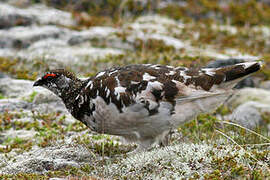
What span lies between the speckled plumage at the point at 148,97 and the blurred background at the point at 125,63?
42 cm

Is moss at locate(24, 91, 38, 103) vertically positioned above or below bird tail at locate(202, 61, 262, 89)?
below

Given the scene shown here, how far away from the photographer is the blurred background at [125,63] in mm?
4996

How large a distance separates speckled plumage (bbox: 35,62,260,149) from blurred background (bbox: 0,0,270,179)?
0.42m

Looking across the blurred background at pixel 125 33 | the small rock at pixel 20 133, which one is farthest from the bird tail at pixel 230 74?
the blurred background at pixel 125 33

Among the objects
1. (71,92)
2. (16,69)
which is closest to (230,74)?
(71,92)

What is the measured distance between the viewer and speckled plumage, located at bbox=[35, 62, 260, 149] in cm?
518

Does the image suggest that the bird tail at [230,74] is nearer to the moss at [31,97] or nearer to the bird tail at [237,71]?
the bird tail at [237,71]

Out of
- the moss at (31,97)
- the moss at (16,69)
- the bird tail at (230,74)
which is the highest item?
the bird tail at (230,74)

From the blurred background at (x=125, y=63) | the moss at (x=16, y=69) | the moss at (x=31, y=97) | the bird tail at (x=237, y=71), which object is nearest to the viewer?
the blurred background at (x=125, y=63)

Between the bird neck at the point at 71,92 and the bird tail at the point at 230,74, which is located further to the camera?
the bird neck at the point at 71,92

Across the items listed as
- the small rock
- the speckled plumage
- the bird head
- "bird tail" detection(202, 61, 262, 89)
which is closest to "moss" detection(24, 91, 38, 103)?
the small rock

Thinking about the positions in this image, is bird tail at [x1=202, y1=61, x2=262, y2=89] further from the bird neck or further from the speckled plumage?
the bird neck

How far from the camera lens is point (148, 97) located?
5.18m

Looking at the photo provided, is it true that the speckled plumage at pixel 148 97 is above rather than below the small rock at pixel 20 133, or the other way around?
above
